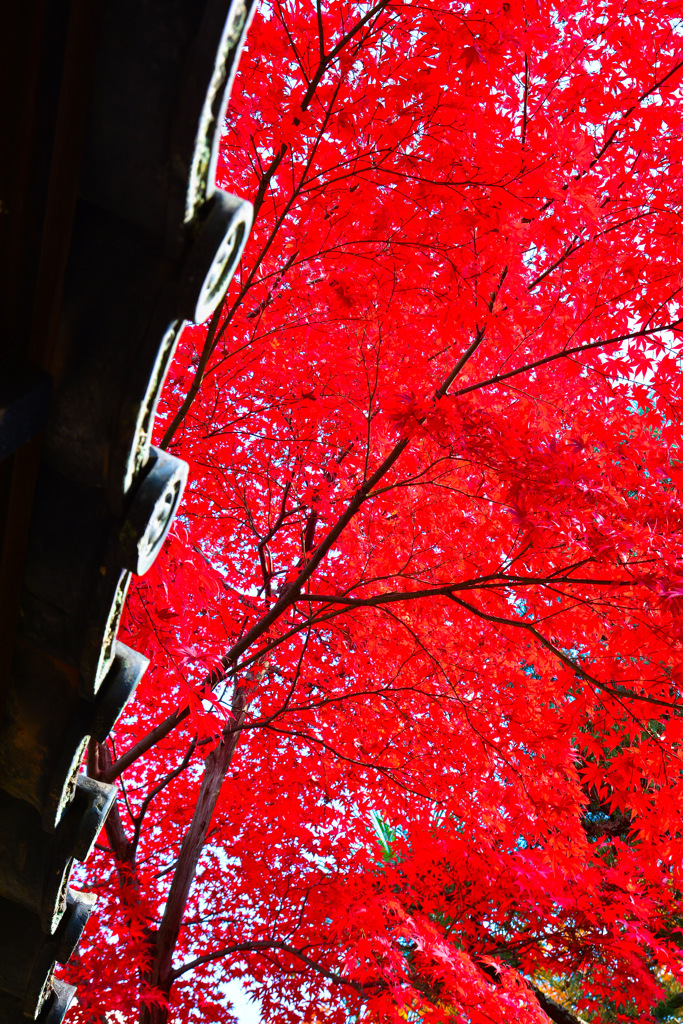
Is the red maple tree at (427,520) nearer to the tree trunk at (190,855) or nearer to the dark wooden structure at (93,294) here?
the tree trunk at (190,855)

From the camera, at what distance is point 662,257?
182 inches

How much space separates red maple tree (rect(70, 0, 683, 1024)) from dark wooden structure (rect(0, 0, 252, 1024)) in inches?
82.3

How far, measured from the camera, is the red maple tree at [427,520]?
4.08 m

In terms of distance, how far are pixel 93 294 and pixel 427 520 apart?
14.9 ft

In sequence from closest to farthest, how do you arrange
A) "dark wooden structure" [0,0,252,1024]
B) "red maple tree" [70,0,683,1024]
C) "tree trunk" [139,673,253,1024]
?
"dark wooden structure" [0,0,252,1024] < "red maple tree" [70,0,683,1024] < "tree trunk" [139,673,253,1024]

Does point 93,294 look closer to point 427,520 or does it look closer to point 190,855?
point 427,520

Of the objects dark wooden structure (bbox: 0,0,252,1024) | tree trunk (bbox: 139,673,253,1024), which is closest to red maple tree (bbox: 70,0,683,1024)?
tree trunk (bbox: 139,673,253,1024)

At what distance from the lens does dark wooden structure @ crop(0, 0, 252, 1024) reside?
45.0 inches

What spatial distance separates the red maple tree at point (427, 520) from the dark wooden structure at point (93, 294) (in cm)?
209

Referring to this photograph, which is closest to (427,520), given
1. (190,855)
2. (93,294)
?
(190,855)

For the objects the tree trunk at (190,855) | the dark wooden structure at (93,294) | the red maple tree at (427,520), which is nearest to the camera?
the dark wooden structure at (93,294)

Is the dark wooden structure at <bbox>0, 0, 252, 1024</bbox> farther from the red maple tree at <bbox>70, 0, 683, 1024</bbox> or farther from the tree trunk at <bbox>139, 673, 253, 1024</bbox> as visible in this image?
the tree trunk at <bbox>139, 673, 253, 1024</bbox>

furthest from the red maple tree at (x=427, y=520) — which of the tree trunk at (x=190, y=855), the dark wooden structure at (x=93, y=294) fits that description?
the dark wooden structure at (x=93, y=294)

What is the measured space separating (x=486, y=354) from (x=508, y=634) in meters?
2.59
